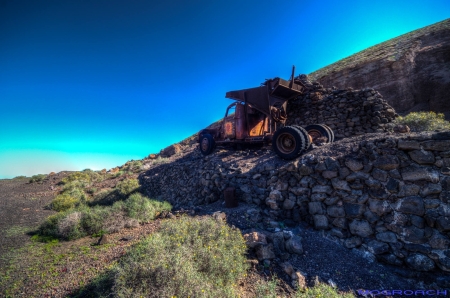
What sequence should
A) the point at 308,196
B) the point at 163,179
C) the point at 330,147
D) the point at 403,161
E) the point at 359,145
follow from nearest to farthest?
1. the point at 403,161
2. the point at 359,145
3. the point at 308,196
4. the point at 330,147
5. the point at 163,179

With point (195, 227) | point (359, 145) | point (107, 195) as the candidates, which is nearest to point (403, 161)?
point (359, 145)

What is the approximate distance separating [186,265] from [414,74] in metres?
17.4

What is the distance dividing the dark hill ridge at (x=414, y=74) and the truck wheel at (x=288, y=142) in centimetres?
1096

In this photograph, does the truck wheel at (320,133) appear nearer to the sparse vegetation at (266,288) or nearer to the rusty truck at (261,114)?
the rusty truck at (261,114)

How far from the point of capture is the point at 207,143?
33.3 ft

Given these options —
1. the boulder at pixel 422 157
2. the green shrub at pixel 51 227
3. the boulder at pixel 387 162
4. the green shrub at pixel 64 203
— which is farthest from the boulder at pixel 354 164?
the green shrub at pixel 64 203

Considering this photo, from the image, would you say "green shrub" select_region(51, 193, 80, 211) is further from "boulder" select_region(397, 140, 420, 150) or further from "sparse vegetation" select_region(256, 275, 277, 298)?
"boulder" select_region(397, 140, 420, 150)

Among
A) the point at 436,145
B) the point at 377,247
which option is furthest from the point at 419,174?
the point at 377,247

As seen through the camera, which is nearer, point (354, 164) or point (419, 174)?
point (419, 174)

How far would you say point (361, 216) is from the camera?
425cm

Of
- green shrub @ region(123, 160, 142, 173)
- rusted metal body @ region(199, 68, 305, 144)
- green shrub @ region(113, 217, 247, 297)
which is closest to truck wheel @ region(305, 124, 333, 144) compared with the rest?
rusted metal body @ region(199, 68, 305, 144)

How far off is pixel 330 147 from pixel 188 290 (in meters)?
5.19

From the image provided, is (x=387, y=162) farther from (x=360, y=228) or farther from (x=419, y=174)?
(x=360, y=228)

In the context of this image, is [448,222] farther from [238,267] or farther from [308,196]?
[238,267]
